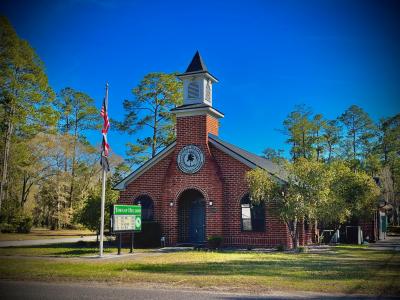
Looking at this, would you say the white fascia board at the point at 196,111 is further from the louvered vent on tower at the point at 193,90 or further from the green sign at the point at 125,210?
the green sign at the point at 125,210

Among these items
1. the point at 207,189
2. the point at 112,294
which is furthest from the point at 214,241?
the point at 112,294

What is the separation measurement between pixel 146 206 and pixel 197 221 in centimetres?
327

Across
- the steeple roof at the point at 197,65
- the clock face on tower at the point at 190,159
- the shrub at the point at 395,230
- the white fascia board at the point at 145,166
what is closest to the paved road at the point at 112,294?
the clock face on tower at the point at 190,159

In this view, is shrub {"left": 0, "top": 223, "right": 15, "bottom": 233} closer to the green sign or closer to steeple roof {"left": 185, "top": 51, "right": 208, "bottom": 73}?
the green sign

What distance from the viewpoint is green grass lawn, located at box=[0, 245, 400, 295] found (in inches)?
398

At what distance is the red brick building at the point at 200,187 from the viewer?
23130 mm

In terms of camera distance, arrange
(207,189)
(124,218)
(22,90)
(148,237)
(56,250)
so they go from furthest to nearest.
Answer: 1. (22,90)
2. (207,189)
3. (148,237)
4. (56,250)
5. (124,218)

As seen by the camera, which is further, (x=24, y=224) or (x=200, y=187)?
(x=24, y=224)

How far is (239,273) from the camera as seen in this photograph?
12.2 m

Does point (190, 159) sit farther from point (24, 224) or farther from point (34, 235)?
point (24, 224)

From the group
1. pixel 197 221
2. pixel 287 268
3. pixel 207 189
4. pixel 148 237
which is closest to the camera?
pixel 287 268

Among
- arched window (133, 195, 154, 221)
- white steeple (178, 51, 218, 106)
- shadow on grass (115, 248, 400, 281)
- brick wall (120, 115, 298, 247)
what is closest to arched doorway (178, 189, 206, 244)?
brick wall (120, 115, 298, 247)

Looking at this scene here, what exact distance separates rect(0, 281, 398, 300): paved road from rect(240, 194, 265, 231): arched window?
13.7 metres

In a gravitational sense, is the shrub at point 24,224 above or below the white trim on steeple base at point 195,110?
below
